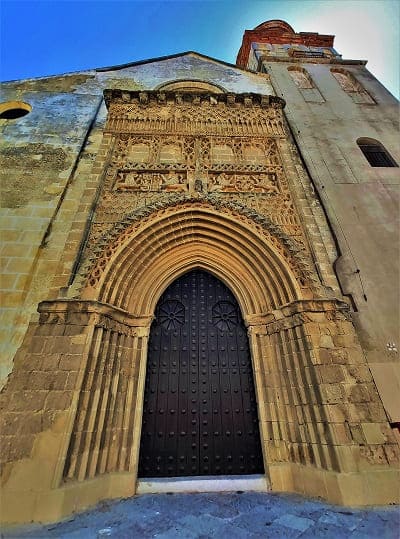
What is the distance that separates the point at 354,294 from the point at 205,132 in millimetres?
5289

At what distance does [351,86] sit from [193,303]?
1165cm

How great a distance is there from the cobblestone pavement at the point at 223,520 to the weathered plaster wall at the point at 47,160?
2482 mm

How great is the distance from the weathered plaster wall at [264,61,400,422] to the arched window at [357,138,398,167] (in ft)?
0.50

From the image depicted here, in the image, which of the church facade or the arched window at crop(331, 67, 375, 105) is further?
the arched window at crop(331, 67, 375, 105)

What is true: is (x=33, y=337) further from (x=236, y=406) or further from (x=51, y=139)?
(x=51, y=139)

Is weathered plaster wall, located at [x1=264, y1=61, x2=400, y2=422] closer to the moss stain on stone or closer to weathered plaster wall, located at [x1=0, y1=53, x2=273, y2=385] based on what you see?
weathered plaster wall, located at [x1=0, y1=53, x2=273, y2=385]

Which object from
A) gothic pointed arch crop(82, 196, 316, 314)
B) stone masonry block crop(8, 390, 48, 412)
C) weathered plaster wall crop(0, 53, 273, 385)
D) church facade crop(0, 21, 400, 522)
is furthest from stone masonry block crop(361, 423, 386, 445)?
weathered plaster wall crop(0, 53, 273, 385)

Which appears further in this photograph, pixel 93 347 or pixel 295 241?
pixel 295 241

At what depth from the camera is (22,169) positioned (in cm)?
643

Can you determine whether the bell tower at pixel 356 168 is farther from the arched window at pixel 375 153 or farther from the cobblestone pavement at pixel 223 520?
the cobblestone pavement at pixel 223 520

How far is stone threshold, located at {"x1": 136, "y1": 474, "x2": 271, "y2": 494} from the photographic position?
12.1 feet

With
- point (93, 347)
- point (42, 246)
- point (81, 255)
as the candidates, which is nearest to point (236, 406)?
point (93, 347)

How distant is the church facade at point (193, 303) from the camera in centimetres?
344

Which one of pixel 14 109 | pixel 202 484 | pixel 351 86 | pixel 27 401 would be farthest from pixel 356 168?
pixel 14 109
